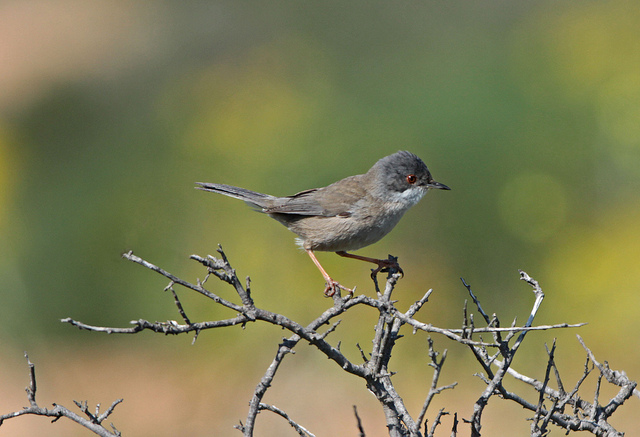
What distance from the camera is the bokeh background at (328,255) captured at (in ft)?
25.8

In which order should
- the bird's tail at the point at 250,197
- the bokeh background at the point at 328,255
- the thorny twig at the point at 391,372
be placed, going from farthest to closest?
1. the bokeh background at the point at 328,255
2. the bird's tail at the point at 250,197
3. the thorny twig at the point at 391,372

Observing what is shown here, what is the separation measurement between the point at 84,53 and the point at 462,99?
520 inches

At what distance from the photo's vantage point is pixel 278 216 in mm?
5816

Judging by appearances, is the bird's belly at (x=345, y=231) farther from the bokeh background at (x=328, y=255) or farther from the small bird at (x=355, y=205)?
the bokeh background at (x=328, y=255)

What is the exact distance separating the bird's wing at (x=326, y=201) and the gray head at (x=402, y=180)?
19 cm

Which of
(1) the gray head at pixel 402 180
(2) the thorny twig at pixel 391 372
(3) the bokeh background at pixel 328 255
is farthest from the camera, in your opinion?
(3) the bokeh background at pixel 328 255

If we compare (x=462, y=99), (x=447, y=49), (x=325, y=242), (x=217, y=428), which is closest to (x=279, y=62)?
(x=447, y=49)

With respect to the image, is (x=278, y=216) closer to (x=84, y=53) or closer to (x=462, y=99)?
(x=462, y=99)

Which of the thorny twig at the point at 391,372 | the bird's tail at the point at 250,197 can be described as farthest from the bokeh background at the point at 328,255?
the thorny twig at the point at 391,372

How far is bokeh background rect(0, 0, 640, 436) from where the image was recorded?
7.86 meters

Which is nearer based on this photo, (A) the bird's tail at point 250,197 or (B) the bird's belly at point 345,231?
(B) the bird's belly at point 345,231

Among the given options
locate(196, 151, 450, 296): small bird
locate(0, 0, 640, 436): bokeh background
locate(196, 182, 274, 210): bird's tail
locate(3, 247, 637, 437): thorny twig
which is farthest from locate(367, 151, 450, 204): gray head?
locate(0, 0, 640, 436): bokeh background

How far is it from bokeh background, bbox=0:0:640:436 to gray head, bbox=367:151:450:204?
101 inches

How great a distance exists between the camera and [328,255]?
8.12 m
